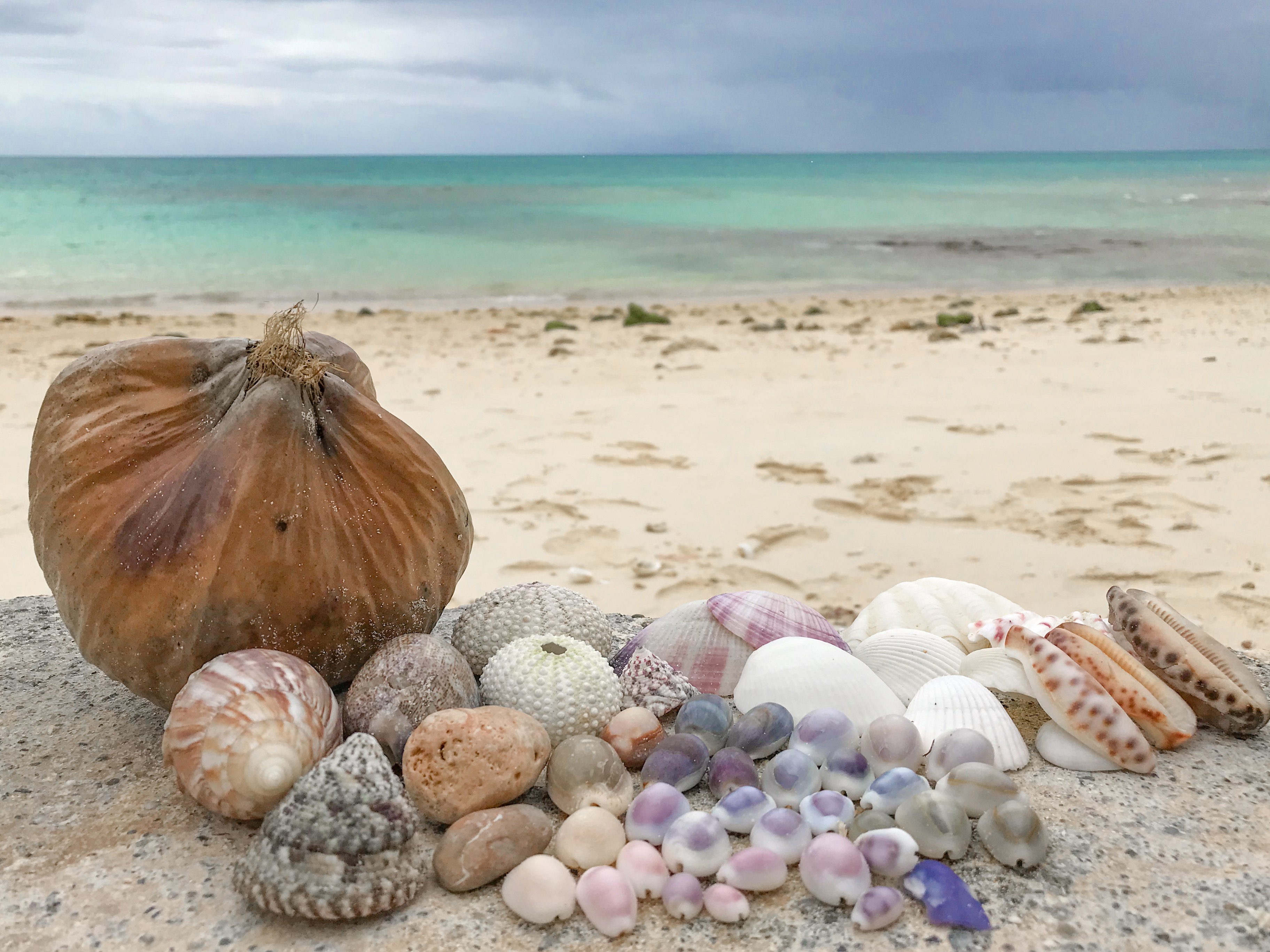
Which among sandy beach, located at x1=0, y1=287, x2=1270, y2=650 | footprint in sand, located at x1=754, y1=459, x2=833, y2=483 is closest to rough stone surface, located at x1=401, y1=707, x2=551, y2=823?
sandy beach, located at x1=0, y1=287, x2=1270, y2=650

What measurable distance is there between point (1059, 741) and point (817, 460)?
3.50m

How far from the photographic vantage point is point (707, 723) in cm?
226

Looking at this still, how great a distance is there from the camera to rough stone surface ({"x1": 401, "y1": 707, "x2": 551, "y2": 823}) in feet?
6.49

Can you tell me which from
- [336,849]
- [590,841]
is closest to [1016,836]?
[590,841]

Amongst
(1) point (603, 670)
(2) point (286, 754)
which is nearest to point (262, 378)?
(2) point (286, 754)

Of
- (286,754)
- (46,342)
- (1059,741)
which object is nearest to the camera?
(286,754)

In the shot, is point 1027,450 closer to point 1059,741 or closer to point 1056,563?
point 1056,563

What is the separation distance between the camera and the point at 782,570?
14.5ft

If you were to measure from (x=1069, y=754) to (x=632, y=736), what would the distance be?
966 millimetres

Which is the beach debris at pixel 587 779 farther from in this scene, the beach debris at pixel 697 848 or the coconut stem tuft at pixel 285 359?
the coconut stem tuft at pixel 285 359

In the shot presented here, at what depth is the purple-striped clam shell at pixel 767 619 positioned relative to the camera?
2.67 metres

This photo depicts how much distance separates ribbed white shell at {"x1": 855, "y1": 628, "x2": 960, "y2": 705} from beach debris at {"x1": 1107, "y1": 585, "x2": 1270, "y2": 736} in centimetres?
32

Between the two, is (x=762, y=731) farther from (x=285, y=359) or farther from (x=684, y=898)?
(x=285, y=359)

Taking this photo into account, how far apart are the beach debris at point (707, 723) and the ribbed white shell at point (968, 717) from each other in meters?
0.43
